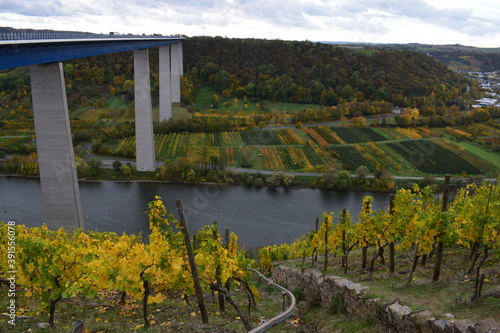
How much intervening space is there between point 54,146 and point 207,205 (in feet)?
34.2

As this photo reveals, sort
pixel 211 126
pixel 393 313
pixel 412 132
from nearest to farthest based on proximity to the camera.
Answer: pixel 393 313 → pixel 211 126 → pixel 412 132

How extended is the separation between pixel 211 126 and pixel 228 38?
30.4 m

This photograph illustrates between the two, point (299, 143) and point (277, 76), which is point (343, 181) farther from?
point (277, 76)

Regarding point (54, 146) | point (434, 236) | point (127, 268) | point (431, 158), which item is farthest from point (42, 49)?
point (431, 158)

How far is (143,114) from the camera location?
26.5 meters

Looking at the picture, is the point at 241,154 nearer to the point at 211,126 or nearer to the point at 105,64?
the point at 211,126

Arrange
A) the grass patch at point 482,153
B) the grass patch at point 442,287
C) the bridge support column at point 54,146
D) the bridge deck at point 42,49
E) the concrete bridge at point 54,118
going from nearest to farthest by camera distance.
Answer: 1. the grass patch at point 442,287
2. the bridge deck at point 42,49
3. the concrete bridge at point 54,118
4. the bridge support column at point 54,146
5. the grass patch at point 482,153

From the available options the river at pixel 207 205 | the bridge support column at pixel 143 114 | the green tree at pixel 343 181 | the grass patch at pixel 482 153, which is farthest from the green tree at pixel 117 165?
the grass patch at pixel 482 153

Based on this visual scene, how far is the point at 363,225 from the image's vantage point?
8.16m

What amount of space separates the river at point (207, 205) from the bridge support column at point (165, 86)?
1296cm

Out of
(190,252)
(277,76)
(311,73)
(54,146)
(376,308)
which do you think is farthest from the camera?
(311,73)

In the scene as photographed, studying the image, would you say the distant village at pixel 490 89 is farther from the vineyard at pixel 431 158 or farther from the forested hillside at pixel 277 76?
the vineyard at pixel 431 158

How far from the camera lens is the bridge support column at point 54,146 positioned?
43.5ft

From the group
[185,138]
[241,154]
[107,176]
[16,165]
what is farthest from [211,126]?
[16,165]
